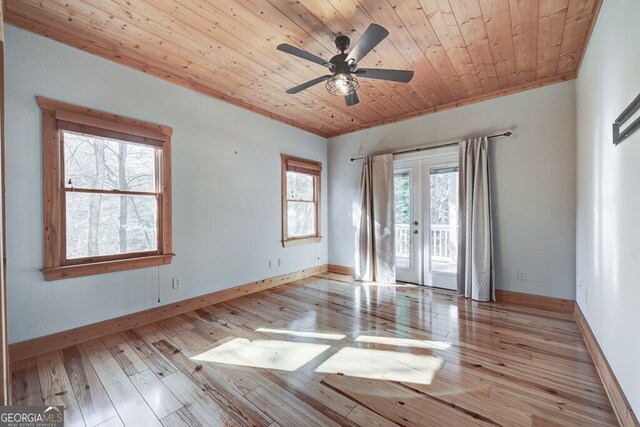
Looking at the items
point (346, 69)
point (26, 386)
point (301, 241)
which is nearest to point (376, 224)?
point (301, 241)

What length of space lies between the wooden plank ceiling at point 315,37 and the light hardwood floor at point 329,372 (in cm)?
267

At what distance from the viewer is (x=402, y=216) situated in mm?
4430

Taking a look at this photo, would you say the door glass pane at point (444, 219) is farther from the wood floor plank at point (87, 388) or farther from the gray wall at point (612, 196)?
the wood floor plank at point (87, 388)

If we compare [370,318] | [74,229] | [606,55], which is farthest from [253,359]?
[606,55]

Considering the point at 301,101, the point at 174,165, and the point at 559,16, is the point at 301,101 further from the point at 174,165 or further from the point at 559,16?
the point at 559,16

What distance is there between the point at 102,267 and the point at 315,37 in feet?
9.38

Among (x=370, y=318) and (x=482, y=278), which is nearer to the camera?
(x=370, y=318)

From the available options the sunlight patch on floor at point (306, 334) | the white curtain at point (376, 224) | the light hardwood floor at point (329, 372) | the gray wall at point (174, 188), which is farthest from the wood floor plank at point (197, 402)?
the white curtain at point (376, 224)

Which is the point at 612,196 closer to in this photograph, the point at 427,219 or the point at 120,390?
the point at 427,219

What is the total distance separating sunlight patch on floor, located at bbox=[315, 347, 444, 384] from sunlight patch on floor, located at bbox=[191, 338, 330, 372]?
0.64 feet

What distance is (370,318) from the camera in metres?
3.01

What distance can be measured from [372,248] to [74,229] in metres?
3.76

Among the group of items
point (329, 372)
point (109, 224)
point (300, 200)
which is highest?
point (300, 200)

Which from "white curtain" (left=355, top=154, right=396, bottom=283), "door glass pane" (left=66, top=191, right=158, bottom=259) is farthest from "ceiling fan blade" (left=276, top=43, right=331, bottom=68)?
"white curtain" (left=355, top=154, right=396, bottom=283)
